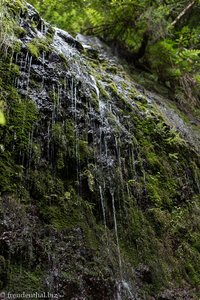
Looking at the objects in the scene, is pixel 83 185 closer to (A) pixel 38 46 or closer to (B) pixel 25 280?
(B) pixel 25 280

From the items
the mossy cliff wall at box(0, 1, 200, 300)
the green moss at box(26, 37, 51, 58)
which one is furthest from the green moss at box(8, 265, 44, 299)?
the green moss at box(26, 37, 51, 58)

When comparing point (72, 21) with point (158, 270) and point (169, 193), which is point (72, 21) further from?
point (158, 270)

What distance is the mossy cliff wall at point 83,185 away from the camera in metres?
2.76

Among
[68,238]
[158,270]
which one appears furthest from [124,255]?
[68,238]

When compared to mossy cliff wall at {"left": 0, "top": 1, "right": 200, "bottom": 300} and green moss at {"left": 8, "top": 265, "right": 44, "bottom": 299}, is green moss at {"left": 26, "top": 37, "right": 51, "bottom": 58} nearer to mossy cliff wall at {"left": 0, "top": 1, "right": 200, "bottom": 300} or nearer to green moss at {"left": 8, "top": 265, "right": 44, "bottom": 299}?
mossy cliff wall at {"left": 0, "top": 1, "right": 200, "bottom": 300}

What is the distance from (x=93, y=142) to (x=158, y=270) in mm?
1690

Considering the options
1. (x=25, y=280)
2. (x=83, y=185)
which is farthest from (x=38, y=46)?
(x=25, y=280)

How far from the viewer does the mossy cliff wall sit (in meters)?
2.76

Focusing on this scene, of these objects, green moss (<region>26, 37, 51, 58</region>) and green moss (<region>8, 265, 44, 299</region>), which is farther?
green moss (<region>26, 37, 51, 58</region>)

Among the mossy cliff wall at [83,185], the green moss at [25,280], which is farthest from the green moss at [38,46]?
the green moss at [25,280]

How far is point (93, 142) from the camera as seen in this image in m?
3.97

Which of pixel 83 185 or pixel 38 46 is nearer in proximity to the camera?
pixel 83 185

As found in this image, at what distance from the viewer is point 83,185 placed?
3484 mm

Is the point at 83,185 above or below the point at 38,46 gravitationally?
below
